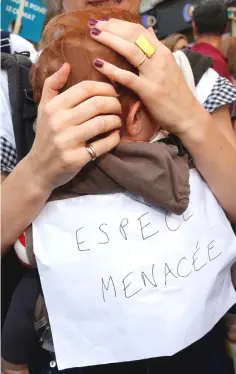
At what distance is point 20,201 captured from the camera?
0.73m

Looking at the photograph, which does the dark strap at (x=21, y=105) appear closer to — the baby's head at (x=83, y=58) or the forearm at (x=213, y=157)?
the baby's head at (x=83, y=58)

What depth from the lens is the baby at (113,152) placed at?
2.27ft

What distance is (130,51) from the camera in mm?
690

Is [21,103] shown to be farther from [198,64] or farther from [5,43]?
[198,64]

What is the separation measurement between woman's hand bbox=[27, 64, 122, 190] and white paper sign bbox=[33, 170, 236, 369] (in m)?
0.08

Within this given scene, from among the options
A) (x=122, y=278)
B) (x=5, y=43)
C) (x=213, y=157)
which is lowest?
(x=122, y=278)

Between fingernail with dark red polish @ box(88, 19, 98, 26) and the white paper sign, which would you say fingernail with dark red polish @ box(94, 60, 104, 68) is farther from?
the white paper sign

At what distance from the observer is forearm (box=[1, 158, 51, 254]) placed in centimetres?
72

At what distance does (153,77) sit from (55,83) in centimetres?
15

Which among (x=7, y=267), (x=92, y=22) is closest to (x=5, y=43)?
(x=92, y=22)

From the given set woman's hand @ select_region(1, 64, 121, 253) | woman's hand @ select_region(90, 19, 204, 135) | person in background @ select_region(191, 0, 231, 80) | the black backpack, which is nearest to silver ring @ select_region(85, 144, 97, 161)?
woman's hand @ select_region(1, 64, 121, 253)

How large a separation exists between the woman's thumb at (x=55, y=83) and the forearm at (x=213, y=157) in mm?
211

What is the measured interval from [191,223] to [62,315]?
0.25 m

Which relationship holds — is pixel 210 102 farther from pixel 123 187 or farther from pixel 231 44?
pixel 231 44
